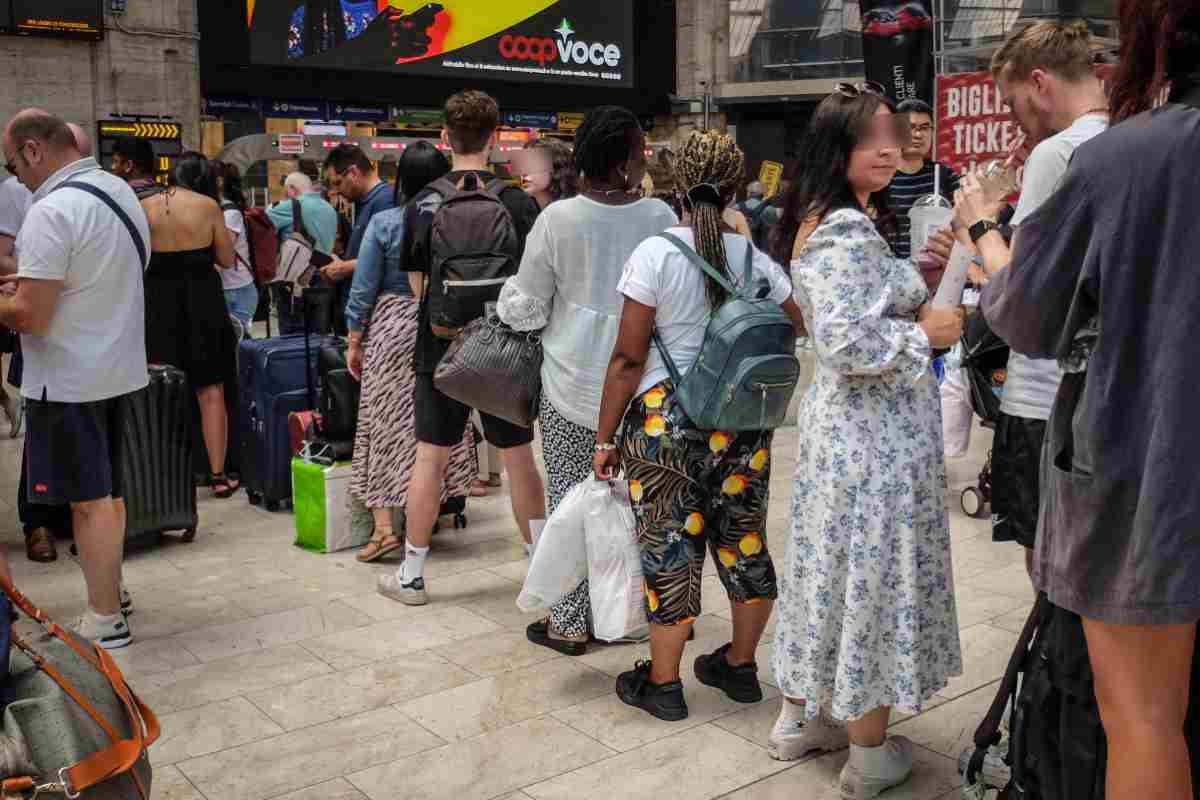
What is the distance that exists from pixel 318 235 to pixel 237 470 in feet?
7.58

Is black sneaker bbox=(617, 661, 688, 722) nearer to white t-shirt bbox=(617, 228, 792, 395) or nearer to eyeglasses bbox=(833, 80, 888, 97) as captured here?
white t-shirt bbox=(617, 228, 792, 395)

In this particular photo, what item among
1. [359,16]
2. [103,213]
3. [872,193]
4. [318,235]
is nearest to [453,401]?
[103,213]

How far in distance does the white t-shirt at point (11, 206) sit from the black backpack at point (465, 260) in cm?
329

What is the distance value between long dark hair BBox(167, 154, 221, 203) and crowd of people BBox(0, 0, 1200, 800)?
1711mm

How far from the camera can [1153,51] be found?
1.96 metres

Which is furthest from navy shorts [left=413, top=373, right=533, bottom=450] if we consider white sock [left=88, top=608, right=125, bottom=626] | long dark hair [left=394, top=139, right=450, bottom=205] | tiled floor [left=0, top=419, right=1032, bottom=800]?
white sock [left=88, top=608, right=125, bottom=626]

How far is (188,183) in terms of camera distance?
6.79 metres

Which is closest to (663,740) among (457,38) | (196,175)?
(196,175)

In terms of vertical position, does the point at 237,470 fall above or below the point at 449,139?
below

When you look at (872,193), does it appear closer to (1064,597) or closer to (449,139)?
(1064,597)

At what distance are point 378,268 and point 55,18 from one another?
1383 centimetres

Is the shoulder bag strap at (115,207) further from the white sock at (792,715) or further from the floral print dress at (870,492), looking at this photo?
the white sock at (792,715)

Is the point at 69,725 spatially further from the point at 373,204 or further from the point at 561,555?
the point at 373,204

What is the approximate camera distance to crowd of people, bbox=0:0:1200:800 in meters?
1.97
